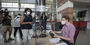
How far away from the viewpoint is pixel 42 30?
2.80m

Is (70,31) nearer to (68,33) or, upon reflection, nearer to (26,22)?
(68,33)

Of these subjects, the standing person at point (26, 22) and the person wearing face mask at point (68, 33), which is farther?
the standing person at point (26, 22)

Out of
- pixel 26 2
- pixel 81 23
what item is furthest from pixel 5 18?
pixel 26 2

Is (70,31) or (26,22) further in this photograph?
(26,22)

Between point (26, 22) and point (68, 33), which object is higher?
point (26, 22)

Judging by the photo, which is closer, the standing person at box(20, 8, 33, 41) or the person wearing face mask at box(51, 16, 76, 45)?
the person wearing face mask at box(51, 16, 76, 45)

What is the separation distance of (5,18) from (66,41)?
3.12 metres

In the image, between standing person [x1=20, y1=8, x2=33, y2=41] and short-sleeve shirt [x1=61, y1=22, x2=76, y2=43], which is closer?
short-sleeve shirt [x1=61, y1=22, x2=76, y2=43]

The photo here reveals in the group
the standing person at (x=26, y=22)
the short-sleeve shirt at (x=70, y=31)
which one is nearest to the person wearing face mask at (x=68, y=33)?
the short-sleeve shirt at (x=70, y=31)

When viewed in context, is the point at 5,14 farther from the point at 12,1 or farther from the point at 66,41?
the point at 12,1

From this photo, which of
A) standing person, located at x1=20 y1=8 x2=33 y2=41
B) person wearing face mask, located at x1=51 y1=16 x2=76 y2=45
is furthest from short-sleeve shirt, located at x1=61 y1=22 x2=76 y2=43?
standing person, located at x1=20 y1=8 x2=33 y2=41

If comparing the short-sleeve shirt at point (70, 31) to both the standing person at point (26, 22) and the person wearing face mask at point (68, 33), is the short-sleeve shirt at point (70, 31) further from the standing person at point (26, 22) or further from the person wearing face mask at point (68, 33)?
the standing person at point (26, 22)

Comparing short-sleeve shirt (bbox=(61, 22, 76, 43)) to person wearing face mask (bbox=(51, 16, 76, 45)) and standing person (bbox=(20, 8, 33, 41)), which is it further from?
standing person (bbox=(20, 8, 33, 41))

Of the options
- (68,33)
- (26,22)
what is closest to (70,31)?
(68,33)
